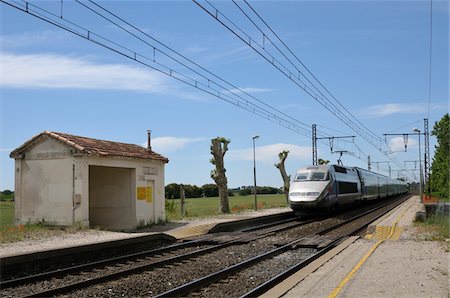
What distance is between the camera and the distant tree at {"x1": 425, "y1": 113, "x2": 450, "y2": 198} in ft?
160

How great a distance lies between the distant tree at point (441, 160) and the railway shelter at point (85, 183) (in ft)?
107

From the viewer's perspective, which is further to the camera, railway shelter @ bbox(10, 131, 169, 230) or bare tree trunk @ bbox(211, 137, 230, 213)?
bare tree trunk @ bbox(211, 137, 230, 213)

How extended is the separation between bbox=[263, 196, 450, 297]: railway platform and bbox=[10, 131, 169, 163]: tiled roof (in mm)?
10711

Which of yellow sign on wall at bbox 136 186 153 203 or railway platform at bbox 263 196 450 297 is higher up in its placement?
yellow sign on wall at bbox 136 186 153 203

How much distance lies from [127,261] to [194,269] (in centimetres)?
234

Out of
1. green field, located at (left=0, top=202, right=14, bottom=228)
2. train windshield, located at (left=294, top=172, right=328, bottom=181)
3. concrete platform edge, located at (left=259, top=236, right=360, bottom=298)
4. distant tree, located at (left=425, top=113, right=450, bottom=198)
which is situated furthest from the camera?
distant tree, located at (left=425, top=113, right=450, bottom=198)

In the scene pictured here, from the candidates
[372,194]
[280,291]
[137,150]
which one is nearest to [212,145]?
[137,150]

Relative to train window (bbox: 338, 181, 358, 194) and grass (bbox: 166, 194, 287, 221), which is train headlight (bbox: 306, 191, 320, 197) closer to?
train window (bbox: 338, 181, 358, 194)

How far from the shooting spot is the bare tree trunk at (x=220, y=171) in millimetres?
33906

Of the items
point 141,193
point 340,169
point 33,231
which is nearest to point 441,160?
point 340,169

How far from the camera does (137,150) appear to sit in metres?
24.4

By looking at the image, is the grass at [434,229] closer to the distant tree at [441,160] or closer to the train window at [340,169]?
the train window at [340,169]

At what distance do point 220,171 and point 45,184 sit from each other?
1534cm

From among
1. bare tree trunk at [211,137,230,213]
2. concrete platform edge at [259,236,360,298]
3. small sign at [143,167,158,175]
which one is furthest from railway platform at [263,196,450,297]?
bare tree trunk at [211,137,230,213]
